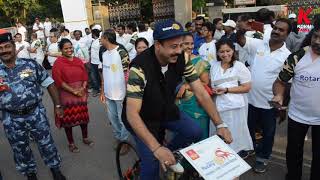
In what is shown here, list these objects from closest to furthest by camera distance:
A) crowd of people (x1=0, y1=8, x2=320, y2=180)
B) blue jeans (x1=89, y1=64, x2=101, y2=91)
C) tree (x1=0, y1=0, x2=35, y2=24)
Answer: crowd of people (x1=0, y1=8, x2=320, y2=180) → blue jeans (x1=89, y1=64, x2=101, y2=91) → tree (x1=0, y1=0, x2=35, y2=24)

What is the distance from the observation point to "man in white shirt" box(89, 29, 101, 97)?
10148 millimetres

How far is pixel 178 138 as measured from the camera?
327 centimetres

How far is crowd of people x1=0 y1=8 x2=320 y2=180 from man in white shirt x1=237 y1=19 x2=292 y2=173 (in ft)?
0.04

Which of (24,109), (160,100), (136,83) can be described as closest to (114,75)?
(24,109)

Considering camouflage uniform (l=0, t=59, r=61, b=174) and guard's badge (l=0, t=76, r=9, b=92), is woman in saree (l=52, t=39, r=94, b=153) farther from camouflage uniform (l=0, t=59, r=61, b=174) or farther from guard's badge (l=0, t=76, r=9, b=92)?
guard's badge (l=0, t=76, r=9, b=92)

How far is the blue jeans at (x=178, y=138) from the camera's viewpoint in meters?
3.14

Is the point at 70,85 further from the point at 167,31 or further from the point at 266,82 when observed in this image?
the point at 167,31

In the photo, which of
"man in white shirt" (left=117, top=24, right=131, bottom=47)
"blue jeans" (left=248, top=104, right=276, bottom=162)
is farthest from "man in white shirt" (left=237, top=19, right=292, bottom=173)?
"man in white shirt" (left=117, top=24, right=131, bottom=47)

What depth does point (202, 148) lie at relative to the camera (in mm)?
2646

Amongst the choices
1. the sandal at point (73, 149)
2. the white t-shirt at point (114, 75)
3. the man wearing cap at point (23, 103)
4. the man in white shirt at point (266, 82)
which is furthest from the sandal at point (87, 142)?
the man in white shirt at point (266, 82)

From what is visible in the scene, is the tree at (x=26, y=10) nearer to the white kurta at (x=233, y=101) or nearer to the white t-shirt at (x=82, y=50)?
the white t-shirt at (x=82, y=50)

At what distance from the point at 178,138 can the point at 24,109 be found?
2072 mm

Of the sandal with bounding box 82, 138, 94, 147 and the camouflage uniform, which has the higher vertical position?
the camouflage uniform

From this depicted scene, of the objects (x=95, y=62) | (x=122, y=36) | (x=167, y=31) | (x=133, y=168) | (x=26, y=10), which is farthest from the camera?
(x=26, y=10)
